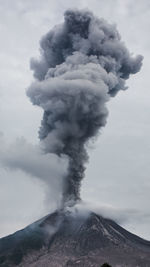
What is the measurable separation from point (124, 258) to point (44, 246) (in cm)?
2525

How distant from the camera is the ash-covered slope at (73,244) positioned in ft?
345

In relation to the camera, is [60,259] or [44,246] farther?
[44,246]

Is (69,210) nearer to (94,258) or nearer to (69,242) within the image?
(69,242)

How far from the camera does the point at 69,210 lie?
126875 mm

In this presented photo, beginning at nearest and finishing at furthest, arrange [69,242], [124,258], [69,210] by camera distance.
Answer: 1. [124,258]
2. [69,242]
3. [69,210]

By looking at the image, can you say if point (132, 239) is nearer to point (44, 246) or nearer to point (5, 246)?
point (44, 246)

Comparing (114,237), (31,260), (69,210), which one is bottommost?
(31,260)

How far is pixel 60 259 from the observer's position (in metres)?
107

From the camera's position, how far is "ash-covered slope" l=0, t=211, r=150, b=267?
105 meters

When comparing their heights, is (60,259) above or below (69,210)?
below

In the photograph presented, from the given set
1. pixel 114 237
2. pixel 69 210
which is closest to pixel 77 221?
pixel 69 210

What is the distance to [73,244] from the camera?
116m

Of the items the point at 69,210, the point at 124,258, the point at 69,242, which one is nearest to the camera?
the point at 124,258

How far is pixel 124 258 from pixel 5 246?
37710 millimetres
